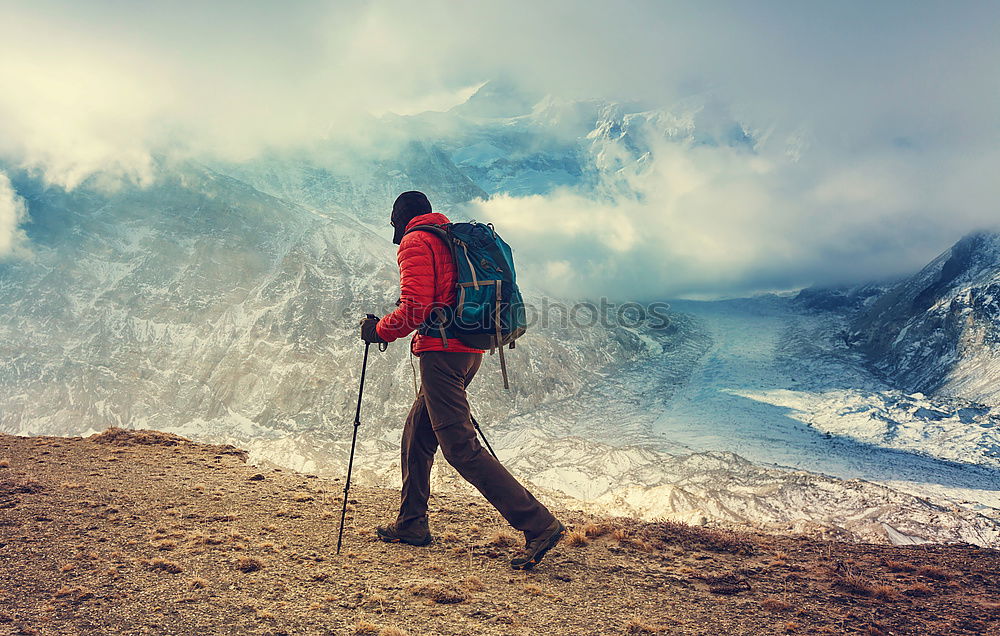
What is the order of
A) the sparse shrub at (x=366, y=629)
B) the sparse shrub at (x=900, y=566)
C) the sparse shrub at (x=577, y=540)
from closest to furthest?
the sparse shrub at (x=366, y=629), the sparse shrub at (x=900, y=566), the sparse shrub at (x=577, y=540)

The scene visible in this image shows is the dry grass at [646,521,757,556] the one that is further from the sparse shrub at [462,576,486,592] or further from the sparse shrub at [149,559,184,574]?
the sparse shrub at [149,559,184,574]

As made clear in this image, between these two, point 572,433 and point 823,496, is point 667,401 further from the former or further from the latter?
point 823,496

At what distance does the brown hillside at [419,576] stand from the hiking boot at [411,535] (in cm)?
17

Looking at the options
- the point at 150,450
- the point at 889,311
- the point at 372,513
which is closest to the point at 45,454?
the point at 150,450

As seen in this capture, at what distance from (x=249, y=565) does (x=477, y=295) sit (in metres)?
3.87

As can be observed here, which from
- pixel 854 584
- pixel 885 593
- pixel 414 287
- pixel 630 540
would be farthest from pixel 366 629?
pixel 885 593

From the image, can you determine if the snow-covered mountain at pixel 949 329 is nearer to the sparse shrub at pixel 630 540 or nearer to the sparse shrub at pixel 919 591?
the sparse shrub at pixel 919 591

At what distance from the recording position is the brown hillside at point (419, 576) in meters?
4.66

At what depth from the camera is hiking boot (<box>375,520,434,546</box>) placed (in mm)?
6500

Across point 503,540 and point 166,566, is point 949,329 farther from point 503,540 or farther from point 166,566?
point 166,566

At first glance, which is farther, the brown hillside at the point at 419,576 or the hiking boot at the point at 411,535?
the hiking boot at the point at 411,535

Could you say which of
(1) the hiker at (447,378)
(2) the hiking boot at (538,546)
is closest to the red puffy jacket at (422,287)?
(1) the hiker at (447,378)

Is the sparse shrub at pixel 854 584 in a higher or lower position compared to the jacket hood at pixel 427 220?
lower

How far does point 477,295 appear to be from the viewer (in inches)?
221
